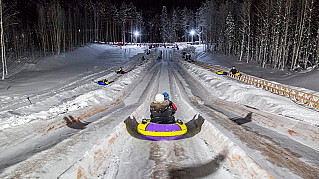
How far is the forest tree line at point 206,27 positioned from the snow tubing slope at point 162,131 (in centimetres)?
2395

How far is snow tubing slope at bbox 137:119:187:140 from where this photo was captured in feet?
23.5

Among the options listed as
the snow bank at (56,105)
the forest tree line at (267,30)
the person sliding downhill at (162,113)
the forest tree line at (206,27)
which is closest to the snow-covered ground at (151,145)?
the snow bank at (56,105)

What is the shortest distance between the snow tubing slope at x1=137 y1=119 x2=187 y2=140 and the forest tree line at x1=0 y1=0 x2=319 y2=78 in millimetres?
23947

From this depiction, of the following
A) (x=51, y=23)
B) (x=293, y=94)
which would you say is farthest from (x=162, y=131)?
(x=51, y=23)

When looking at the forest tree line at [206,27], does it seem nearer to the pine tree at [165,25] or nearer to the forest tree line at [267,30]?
the forest tree line at [267,30]

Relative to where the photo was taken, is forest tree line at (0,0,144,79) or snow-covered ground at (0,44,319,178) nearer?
snow-covered ground at (0,44,319,178)

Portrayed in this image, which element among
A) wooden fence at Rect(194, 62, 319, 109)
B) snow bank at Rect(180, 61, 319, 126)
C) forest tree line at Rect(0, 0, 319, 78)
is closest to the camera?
→ snow bank at Rect(180, 61, 319, 126)

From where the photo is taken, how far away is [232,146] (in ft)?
19.8

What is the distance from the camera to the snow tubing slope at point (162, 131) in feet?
23.5

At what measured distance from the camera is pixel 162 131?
7.23 meters

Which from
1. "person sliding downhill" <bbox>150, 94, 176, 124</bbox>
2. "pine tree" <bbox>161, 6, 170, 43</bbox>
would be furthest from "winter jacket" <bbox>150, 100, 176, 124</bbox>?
"pine tree" <bbox>161, 6, 170, 43</bbox>

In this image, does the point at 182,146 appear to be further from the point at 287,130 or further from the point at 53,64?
the point at 53,64

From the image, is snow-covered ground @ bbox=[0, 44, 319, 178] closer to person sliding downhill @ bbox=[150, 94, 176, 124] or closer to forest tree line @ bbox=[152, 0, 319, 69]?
person sliding downhill @ bbox=[150, 94, 176, 124]

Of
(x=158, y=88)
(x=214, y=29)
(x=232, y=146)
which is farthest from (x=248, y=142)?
(x=214, y=29)
